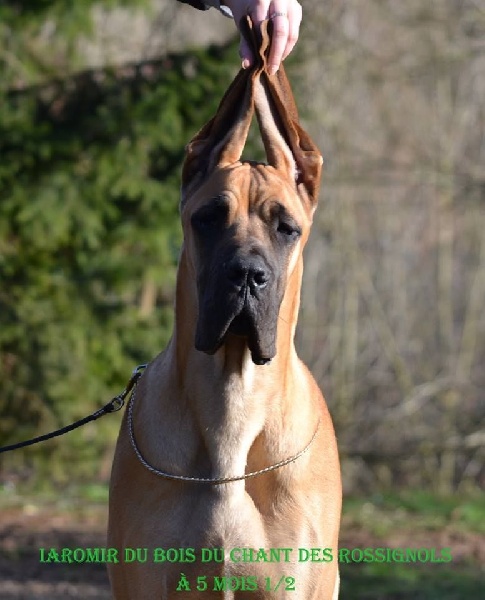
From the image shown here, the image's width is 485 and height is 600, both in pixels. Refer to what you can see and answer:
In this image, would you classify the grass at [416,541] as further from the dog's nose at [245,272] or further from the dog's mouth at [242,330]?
the dog's nose at [245,272]

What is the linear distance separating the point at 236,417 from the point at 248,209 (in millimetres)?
615

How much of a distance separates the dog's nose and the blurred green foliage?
16.3 ft

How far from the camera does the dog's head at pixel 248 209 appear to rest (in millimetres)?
3219

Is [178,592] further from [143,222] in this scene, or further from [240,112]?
[143,222]

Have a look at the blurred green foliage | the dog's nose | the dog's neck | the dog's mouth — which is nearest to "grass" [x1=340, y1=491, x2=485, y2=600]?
the blurred green foliage

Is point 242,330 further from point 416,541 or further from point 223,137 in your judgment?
point 416,541

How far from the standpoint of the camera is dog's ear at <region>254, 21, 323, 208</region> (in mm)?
3531

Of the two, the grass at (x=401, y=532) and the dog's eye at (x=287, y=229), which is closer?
the dog's eye at (x=287, y=229)

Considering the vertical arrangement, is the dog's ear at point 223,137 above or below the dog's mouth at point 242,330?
above

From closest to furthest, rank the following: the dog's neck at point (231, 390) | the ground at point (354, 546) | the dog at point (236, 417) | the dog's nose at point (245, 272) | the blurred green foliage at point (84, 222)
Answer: the dog's nose at point (245, 272) < the dog at point (236, 417) < the dog's neck at point (231, 390) < the ground at point (354, 546) < the blurred green foliage at point (84, 222)

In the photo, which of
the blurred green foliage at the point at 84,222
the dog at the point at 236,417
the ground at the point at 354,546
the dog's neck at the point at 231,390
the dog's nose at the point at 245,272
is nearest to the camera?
the dog's nose at the point at 245,272

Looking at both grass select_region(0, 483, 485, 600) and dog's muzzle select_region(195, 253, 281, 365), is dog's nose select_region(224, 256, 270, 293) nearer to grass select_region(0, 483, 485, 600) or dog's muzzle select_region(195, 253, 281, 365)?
dog's muzzle select_region(195, 253, 281, 365)

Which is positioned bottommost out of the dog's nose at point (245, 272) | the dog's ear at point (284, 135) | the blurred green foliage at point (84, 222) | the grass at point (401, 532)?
the grass at point (401, 532)

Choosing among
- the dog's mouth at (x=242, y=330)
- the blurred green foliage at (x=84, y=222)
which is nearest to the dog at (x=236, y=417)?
the dog's mouth at (x=242, y=330)
